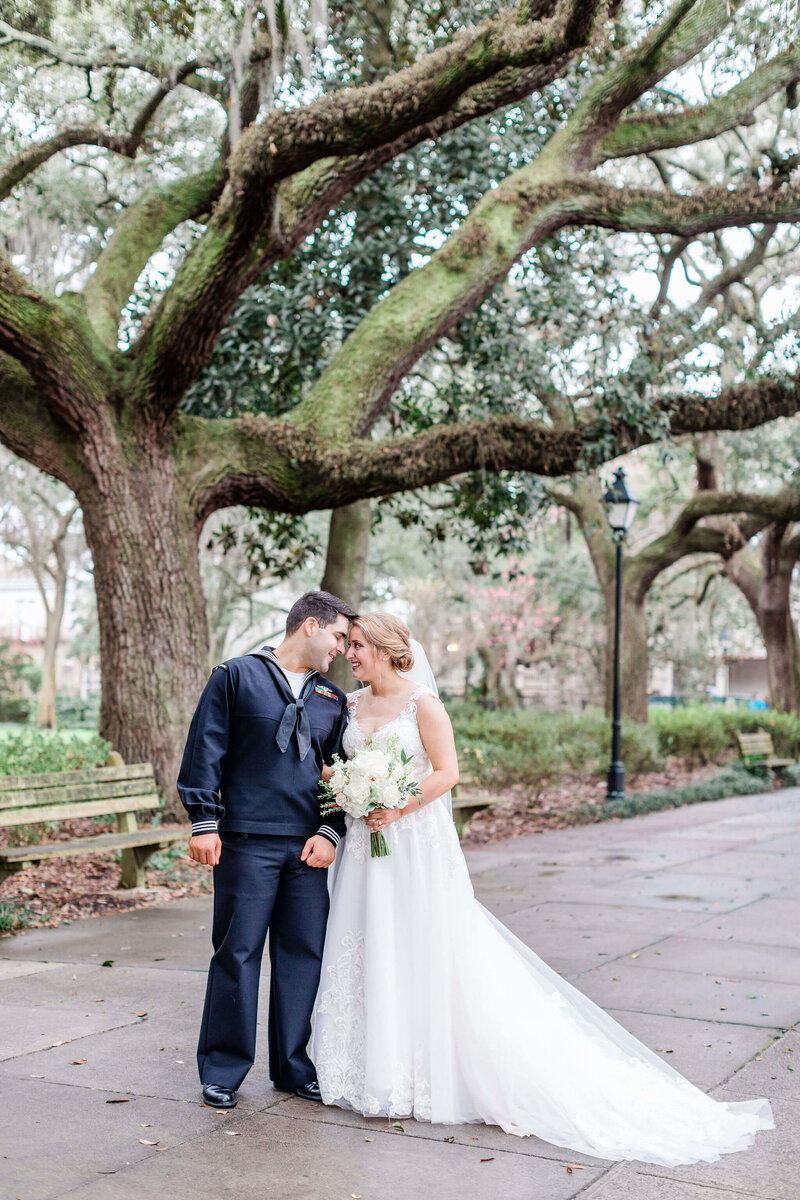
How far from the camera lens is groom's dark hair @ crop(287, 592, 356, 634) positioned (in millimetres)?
4695

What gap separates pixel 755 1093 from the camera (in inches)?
181

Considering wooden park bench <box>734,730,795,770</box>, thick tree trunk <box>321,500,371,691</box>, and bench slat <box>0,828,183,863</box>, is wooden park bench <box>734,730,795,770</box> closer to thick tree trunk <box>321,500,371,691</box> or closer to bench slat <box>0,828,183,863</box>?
thick tree trunk <box>321,500,371,691</box>

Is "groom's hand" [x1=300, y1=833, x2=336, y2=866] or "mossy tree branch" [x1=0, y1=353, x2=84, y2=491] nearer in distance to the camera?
"groom's hand" [x1=300, y1=833, x2=336, y2=866]

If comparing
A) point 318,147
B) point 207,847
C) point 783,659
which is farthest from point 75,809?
point 783,659

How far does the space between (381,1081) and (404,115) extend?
24.4 ft

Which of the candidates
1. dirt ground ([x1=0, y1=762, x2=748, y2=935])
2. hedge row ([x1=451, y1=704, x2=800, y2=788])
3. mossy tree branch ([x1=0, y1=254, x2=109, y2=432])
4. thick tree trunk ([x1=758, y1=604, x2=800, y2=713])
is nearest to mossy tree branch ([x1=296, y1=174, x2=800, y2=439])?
mossy tree branch ([x1=0, y1=254, x2=109, y2=432])

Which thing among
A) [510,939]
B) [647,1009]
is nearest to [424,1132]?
[510,939]

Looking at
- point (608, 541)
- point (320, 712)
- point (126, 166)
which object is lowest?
point (320, 712)

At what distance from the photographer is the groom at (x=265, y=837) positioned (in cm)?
446

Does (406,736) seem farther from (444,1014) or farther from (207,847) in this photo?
(444,1014)

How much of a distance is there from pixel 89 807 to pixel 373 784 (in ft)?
15.6

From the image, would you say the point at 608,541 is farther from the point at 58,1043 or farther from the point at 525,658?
the point at 58,1043

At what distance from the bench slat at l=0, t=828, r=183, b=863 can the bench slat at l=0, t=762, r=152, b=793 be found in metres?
0.42

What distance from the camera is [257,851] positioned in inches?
179
